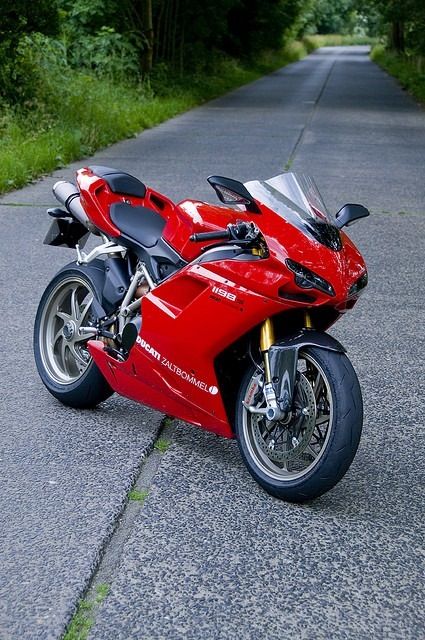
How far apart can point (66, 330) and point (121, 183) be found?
754 mm

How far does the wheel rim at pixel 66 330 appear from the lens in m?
4.83

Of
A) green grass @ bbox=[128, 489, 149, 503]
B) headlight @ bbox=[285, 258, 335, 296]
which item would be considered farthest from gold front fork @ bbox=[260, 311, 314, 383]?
green grass @ bbox=[128, 489, 149, 503]

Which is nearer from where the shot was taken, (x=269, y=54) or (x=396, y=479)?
(x=396, y=479)

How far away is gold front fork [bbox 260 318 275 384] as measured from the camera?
12.4 feet

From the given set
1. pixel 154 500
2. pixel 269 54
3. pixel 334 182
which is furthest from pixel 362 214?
pixel 269 54

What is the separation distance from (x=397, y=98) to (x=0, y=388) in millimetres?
25096

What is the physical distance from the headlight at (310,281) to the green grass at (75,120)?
818cm

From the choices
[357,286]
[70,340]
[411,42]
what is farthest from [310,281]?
[411,42]

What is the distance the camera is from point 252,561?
11.1 ft

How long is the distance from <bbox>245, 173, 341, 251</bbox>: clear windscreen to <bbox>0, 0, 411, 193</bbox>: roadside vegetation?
7.81 meters

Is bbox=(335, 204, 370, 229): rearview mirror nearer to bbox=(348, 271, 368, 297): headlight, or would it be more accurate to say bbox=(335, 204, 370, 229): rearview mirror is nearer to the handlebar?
bbox=(348, 271, 368, 297): headlight

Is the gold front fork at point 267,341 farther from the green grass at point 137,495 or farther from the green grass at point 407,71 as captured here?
the green grass at point 407,71

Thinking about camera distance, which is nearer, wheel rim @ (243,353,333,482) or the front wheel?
the front wheel

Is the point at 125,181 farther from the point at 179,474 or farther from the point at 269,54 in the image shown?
the point at 269,54
